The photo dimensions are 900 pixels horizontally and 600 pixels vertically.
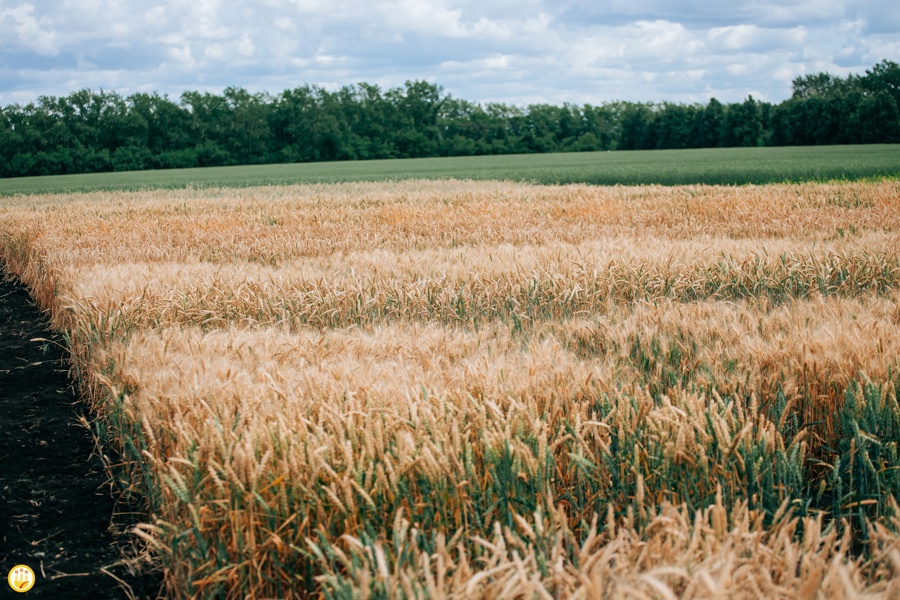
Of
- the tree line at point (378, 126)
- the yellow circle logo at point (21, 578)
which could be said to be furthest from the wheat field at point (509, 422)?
the tree line at point (378, 126)

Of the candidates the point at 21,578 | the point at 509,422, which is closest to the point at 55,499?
the point at 21,578

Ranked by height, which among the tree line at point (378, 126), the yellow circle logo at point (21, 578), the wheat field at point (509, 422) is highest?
the tree line at point (378, 126)

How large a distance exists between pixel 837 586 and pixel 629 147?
10277cm

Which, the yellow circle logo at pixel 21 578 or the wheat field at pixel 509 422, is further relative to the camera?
the yellow circle logo at pixel 21 578

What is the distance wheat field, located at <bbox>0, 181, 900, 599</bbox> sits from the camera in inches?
74.9

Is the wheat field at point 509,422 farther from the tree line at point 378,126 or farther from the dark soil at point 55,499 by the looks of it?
the tree line at point 378,126

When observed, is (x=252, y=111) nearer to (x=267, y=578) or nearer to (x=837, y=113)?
(x=837, y=113)

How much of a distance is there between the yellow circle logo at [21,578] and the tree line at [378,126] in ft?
246

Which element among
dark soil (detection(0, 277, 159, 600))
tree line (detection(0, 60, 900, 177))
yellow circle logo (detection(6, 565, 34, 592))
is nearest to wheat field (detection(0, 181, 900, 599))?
dark soil (detection(0, 277, 159, 600))

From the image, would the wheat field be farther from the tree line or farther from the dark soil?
the tree line

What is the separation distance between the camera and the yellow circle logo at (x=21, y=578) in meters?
2.69

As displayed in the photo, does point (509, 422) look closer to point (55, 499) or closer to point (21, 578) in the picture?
point (21, 578)

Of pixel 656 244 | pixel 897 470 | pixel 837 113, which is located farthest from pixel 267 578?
pixel 837 113

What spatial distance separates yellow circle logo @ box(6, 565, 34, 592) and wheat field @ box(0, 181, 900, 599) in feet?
1.48
